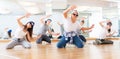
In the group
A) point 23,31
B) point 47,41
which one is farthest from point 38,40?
point 23,31

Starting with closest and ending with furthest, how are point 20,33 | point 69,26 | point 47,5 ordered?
point 69,26 < point 20,33 < point 47,5

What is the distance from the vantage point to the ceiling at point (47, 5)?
10977 mm

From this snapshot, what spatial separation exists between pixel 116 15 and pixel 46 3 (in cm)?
487

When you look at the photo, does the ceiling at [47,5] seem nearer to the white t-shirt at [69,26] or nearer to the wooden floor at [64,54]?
the white t-shirt at [69,26]

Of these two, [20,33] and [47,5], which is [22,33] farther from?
[47,5]

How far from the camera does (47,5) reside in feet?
37.7

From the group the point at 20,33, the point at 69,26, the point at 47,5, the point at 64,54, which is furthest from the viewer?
the point at 47,5

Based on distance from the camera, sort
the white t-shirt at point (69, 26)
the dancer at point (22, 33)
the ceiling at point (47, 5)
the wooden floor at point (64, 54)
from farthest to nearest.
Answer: the ceiling at point (47, 5), the dancer at point (22, 33), the white t-shirt at point (69, 26), the wooden floor at point (64, 54)

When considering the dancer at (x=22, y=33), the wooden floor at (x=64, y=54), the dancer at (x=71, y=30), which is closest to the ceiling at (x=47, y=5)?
the dancer at (x=22, y=33)

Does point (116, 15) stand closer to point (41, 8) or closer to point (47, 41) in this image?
point (41, 8)

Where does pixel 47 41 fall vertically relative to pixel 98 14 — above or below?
below

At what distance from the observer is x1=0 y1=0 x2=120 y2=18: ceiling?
1098cm

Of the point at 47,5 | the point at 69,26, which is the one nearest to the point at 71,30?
the point at 69,26

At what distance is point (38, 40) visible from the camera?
7.55 meters
